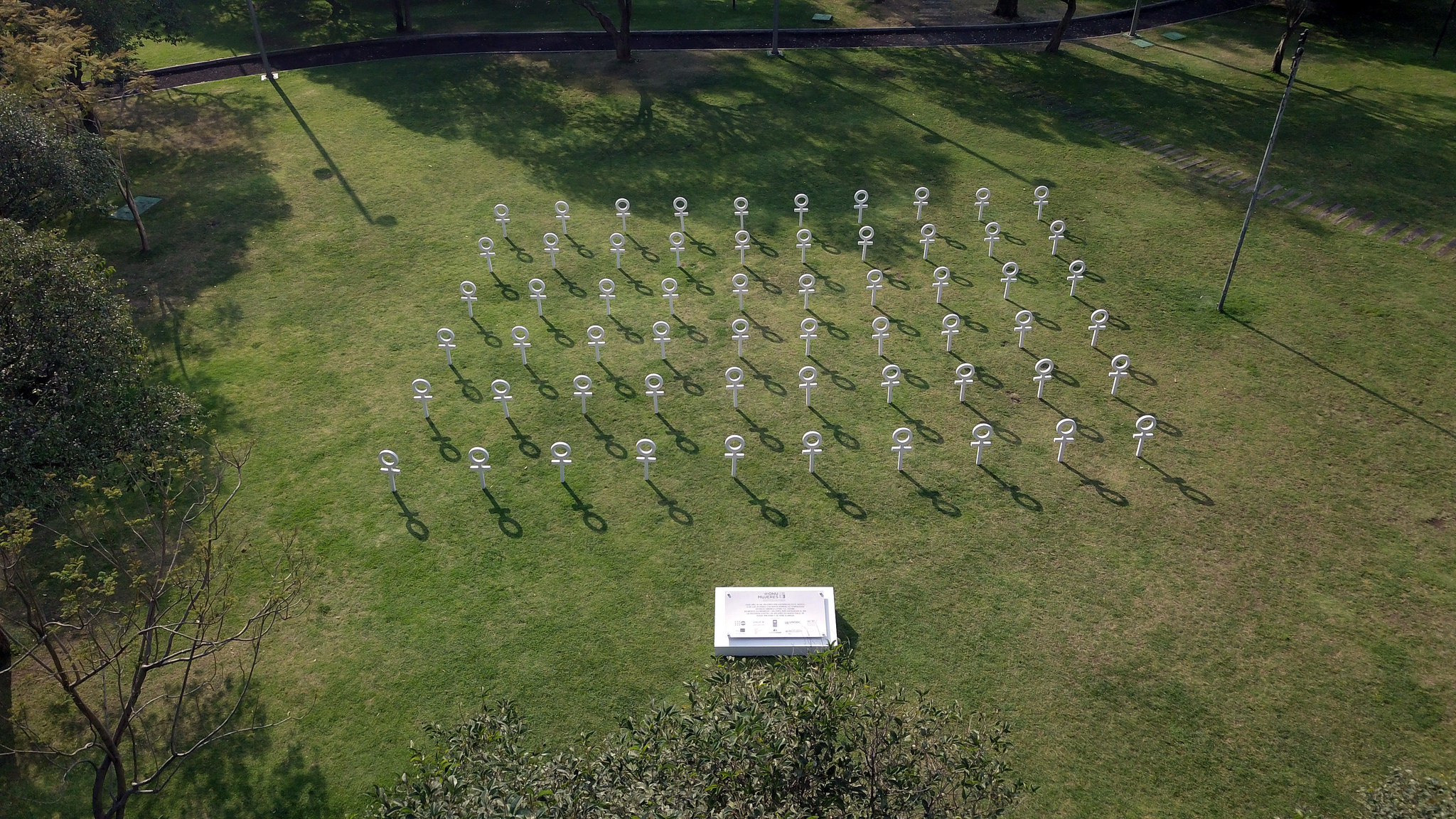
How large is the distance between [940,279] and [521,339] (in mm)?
9470

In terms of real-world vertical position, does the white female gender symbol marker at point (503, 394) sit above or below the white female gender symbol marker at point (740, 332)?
below

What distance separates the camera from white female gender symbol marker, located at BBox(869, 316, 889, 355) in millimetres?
→ 20578

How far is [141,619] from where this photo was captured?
51.8 ft

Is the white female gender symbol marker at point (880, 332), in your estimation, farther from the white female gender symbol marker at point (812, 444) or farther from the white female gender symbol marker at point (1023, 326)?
the white female gender symbol marker at point (812, 444)

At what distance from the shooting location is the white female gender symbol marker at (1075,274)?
73.4ft

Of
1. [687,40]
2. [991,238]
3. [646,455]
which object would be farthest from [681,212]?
[687,40]

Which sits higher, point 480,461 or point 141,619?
point 480,461

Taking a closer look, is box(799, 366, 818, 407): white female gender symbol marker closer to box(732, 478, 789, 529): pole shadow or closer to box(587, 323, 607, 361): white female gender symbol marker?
box(732, 478, 789, 529): pole shadow

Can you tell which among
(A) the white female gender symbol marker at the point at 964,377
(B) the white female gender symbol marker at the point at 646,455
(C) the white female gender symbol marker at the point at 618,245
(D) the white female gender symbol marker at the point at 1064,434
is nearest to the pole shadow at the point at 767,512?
(B) the white female gender symbol marker at the point at 646,455

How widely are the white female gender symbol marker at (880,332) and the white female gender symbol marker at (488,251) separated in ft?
30.9

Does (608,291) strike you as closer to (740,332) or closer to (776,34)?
(740,332)

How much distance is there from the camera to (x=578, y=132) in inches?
1185

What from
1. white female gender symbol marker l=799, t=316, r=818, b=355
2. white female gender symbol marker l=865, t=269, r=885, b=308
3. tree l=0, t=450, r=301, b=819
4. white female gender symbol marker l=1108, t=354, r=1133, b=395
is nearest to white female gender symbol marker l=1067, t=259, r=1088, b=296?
white female gender symbol marker l=1108, t=354, r=1133, b=395

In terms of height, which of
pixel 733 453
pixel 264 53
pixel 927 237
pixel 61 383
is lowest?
pixel 733 453
